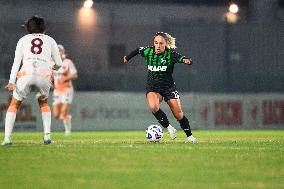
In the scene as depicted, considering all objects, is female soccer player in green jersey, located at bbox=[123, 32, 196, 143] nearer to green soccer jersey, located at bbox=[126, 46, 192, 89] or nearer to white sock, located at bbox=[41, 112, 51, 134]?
green soccer jersey, located at bbox=[126, 46, 192, 89]

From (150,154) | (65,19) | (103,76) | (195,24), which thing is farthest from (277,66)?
(150,154)

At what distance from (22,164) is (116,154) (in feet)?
5.97

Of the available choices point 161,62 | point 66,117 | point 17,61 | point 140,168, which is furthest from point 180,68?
point 140,168

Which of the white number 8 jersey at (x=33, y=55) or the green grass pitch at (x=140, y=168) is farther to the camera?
the white number 8 jersey at (x=33, y=55)

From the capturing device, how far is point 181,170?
9.48m

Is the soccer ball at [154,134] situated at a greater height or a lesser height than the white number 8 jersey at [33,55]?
lesser

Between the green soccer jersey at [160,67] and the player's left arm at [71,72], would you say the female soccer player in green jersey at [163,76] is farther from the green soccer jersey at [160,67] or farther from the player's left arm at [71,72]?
the player's left arm at [71,72]

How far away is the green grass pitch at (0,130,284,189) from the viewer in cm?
830

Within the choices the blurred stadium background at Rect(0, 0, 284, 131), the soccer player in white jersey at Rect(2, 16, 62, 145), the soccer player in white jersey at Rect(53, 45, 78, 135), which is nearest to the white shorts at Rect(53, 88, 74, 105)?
the soccer player in white jersey at Rect(53, 45, 78, 135)

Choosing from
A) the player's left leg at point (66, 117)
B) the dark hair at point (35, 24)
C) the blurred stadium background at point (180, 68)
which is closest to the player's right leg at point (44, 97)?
the dark hair at point (35, 24)

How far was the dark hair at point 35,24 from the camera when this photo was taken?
44.5 feet

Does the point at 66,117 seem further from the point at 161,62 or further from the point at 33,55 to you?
the point at 33,55

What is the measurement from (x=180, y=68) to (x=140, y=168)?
59.3 feet

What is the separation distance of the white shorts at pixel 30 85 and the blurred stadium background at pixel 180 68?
39.9 feet
